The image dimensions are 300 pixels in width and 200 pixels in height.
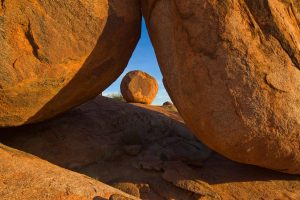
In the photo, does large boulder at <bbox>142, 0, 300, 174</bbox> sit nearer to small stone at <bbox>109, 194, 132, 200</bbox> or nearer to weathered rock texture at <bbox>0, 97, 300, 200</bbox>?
weathered rock texture at <bbox>0, 97, 300, 200</bbox>

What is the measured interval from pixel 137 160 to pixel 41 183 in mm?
1912

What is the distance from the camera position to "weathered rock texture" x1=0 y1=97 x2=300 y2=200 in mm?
3746

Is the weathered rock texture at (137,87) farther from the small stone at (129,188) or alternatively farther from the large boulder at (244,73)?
the large boulder at (244,73)

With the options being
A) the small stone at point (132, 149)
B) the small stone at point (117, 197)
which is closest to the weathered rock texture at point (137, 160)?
the small stone at point (132, 149)

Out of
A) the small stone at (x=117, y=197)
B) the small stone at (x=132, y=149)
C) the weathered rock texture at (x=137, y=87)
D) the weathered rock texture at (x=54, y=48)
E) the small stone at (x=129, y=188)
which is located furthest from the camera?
the weathered rock texture at (x=137, y=87)

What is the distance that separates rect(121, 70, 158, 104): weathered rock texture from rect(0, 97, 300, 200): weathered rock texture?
177 inches

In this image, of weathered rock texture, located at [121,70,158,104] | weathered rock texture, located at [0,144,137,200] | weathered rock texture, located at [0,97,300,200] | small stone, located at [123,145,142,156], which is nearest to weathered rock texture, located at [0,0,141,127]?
weathered rock texture, located at [0,97,300,200]

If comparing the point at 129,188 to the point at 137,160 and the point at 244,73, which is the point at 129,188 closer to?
the point at 137,160

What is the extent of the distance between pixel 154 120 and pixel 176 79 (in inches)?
86.6

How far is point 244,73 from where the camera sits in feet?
10.8

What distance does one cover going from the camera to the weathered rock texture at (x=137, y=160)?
3746mm

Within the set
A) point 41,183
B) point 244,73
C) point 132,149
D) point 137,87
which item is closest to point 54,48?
point 41,183

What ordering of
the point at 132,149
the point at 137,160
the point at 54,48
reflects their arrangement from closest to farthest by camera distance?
the point at 54,48 → the point at 137,160 → the point at 132,149

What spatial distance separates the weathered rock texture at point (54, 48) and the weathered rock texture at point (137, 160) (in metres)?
0.73
